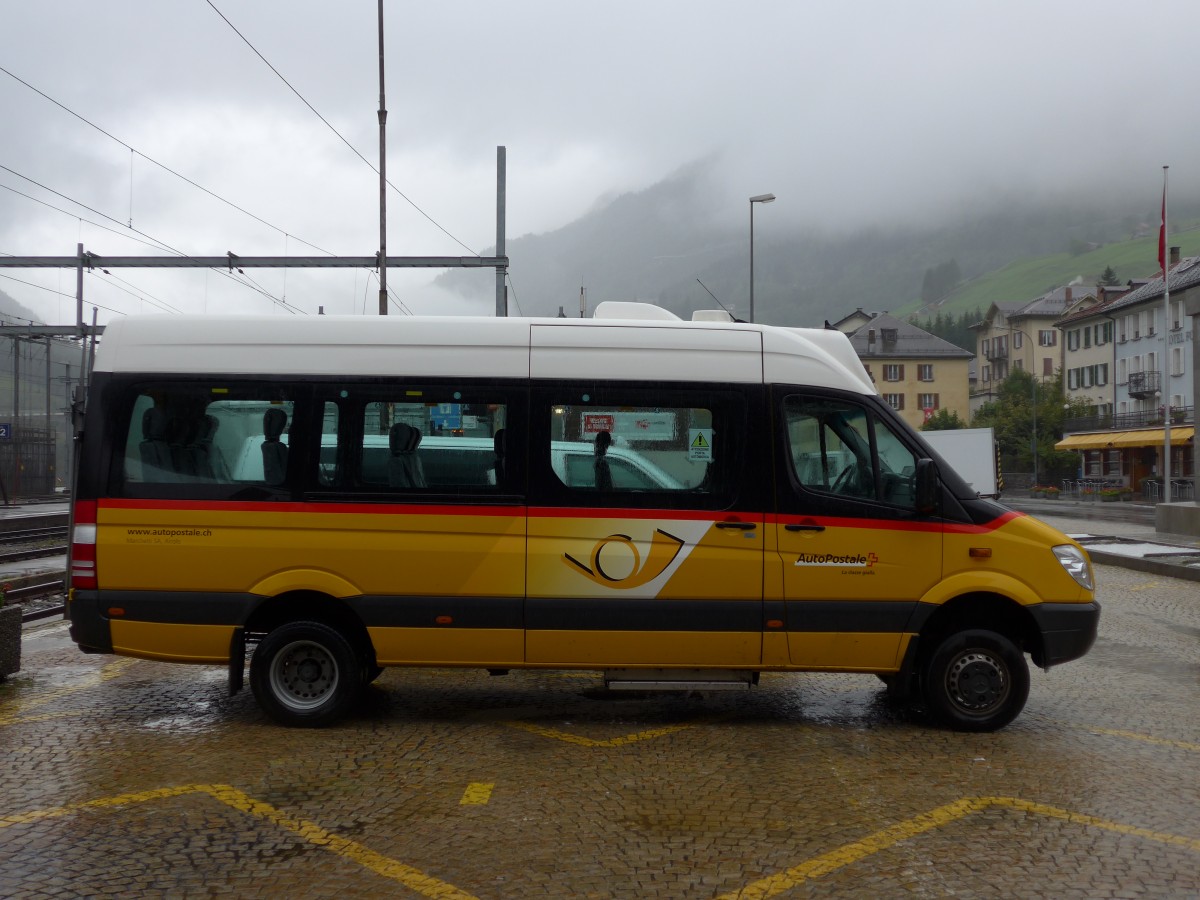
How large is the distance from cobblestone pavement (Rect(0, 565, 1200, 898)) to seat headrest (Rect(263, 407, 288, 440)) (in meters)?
1.90

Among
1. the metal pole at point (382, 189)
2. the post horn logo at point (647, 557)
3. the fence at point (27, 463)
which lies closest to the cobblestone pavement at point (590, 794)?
the post horn logo at point (647, 557)

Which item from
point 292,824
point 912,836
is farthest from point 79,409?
point 912,836

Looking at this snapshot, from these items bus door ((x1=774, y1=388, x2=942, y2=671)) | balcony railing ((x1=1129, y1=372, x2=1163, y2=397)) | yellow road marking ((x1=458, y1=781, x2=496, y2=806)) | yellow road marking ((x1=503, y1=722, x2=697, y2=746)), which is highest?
balcony railing ((x1=1129, y1=372, x2=1163, y2=397))

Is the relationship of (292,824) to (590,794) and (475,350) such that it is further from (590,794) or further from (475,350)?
(475,350)

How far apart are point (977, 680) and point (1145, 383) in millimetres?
73082

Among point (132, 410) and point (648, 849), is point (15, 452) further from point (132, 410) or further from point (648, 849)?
point (648, 849)

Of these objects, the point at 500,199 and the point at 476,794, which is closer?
the point at 476,794

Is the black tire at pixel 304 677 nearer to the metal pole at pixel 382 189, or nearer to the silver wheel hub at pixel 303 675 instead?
the silver wheel hub at pixel 303 675

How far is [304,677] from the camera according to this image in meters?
7.26

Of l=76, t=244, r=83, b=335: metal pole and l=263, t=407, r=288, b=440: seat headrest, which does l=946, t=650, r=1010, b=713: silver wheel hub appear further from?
l=76, t=244, r=83, b=335: metal pole

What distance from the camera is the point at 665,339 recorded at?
7.25 meters

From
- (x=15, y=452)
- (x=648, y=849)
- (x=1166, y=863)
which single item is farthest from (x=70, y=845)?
(x=15, y=452)

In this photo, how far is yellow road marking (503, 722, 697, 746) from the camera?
6910 millimetres

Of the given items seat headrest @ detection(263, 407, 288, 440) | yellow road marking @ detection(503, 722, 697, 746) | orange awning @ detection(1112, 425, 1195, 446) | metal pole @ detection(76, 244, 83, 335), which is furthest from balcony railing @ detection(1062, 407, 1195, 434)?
seat headrest @ detection(263, 407, 288, 440)
